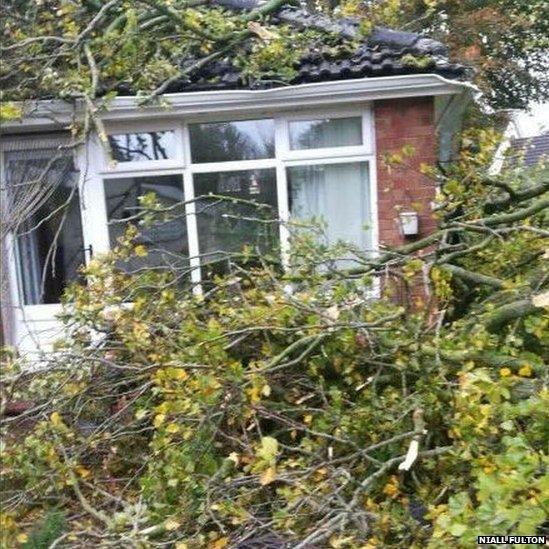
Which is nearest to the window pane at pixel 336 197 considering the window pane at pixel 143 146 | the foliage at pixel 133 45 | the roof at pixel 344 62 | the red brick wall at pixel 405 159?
the red brick wall at pixel 405 159

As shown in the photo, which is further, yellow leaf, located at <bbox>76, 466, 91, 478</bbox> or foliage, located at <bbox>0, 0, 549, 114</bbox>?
foliage, located at <bbox>0, 0, 549, 114</bbox>

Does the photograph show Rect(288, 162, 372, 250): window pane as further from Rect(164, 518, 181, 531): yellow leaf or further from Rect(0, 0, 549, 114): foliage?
Rect(164, 518, 181, 531): yellow leaf

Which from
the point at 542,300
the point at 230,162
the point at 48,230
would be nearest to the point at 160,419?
the point at 542,300

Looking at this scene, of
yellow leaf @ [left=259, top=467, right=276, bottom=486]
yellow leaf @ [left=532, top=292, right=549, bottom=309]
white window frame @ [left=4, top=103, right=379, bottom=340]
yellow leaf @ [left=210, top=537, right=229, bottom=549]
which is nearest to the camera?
yellow leaf @ [left=259, top=467, right=276, bottom=486]

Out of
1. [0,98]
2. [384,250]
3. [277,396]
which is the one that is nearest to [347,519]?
[277,396]

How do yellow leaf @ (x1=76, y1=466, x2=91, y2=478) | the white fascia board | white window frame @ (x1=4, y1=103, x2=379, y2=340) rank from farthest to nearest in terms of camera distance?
white window frame @ (x1=4, y1=103, x2=379, y2=340) → the white fascia board → yellow leaf @ (x1=76, y1=466, x2=91, y2=478)

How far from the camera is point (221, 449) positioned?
3557 mm

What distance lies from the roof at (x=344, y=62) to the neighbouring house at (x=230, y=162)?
21mm

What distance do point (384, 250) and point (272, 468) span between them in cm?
196

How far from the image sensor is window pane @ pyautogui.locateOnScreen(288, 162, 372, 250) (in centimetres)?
684

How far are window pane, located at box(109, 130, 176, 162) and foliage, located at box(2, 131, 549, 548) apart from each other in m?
2.63

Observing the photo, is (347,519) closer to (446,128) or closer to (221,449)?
(221,449)

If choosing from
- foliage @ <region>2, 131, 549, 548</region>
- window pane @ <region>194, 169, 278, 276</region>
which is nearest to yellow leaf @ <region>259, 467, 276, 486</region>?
foliage @ <region>2, 131, 549, 548</region>

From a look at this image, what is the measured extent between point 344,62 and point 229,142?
1.42 metres
